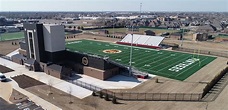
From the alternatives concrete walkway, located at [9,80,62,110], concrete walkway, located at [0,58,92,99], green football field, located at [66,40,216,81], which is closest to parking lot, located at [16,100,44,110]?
concrete walkway, located at [9,80,62,110]

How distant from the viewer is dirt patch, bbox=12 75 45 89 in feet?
107

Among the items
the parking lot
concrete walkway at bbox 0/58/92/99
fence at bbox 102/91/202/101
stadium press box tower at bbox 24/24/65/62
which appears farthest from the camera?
stadium press box tower at bbox 24/24/65/62

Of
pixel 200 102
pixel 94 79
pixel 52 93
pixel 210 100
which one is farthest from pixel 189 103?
pixel 52 93

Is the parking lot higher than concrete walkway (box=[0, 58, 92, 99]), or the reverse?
concrete walkway (box=[0, 58, 92, 99])

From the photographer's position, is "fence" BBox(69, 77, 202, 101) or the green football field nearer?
"fence" BBox(69, 77, 202, 101)

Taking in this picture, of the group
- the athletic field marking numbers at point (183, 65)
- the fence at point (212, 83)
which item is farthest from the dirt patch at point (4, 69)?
the fence at point (212, 83)

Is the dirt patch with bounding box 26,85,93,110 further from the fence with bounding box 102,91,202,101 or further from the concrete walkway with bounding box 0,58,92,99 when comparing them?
the fence with bounding box 102,91,202,101

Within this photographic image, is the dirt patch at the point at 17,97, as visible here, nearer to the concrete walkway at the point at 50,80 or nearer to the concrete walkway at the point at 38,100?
the concrete walkway at the point at 38,100

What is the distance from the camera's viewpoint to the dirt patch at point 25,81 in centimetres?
3247

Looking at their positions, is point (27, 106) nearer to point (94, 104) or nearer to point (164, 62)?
point (94, 104)

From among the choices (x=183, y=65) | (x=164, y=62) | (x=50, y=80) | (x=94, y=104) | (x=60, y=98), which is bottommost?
(x=94, y=104)

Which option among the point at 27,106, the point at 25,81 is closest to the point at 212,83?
the point at 27,106

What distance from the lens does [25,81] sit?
1345 inches

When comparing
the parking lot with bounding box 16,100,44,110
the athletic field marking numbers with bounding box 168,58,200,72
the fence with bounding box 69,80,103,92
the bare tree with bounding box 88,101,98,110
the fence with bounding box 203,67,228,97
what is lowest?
the bare tree with bounding box 88,101,98,110
